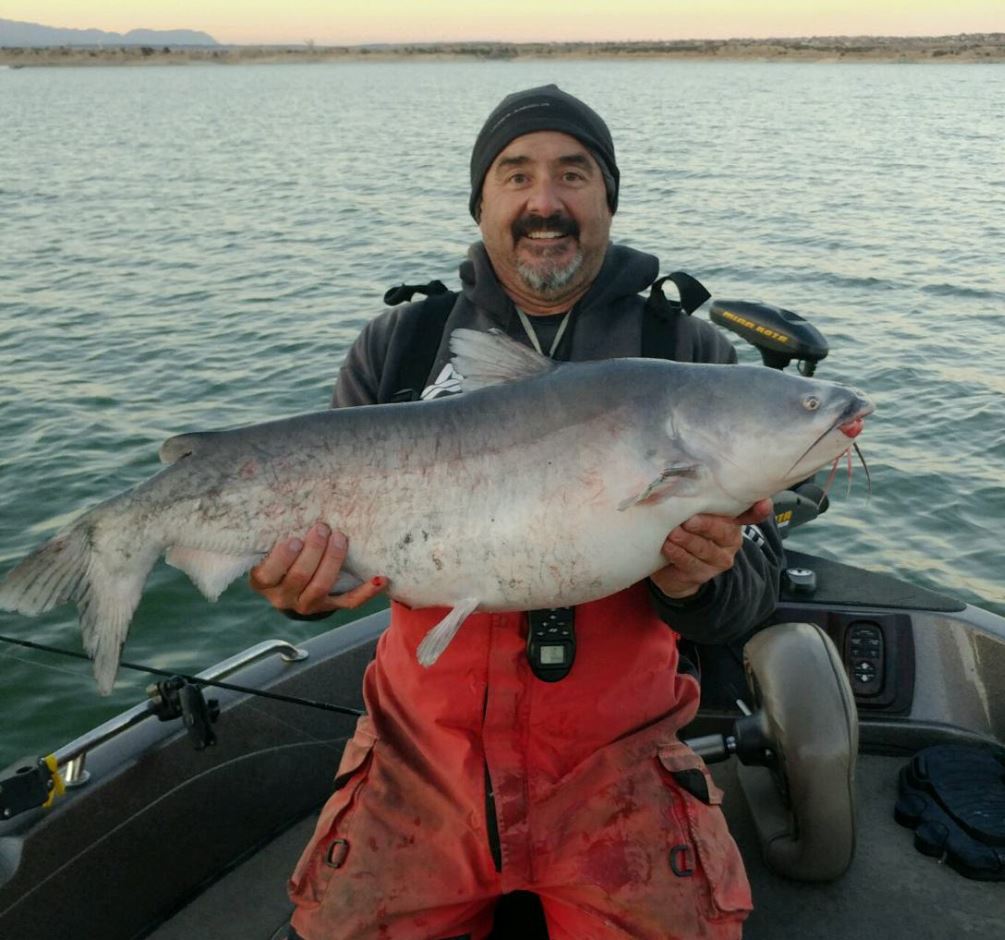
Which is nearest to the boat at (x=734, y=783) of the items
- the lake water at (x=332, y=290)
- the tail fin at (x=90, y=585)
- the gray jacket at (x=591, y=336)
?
the gray jacket at (x=591, y=336)

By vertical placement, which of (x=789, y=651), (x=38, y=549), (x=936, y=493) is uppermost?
(x=38, y=549)

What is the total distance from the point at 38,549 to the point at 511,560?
1.37 m

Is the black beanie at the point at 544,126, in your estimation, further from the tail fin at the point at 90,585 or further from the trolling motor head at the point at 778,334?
the tail fin at the point at 90,585

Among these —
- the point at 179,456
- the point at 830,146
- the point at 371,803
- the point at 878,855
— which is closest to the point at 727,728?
the point at 878,855

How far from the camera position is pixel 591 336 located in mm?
3621

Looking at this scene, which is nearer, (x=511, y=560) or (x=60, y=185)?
(x=511, y=560)

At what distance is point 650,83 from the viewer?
79.3 meters

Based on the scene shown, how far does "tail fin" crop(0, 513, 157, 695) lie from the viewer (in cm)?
293

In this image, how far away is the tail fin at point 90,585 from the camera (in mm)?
2930

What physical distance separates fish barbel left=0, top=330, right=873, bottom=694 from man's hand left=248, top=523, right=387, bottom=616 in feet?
0.14

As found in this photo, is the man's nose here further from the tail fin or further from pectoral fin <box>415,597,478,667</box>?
the tail fin

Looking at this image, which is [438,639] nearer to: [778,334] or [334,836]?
[334,836]

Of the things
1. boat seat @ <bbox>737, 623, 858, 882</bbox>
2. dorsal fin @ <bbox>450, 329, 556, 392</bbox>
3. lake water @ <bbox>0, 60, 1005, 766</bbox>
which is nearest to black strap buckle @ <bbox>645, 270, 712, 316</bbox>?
dorsal fin @ <bbox>450, 329, 556, 392</bbox>

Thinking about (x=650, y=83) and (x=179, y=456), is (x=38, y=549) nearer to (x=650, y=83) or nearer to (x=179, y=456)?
(x=179, y=456)
